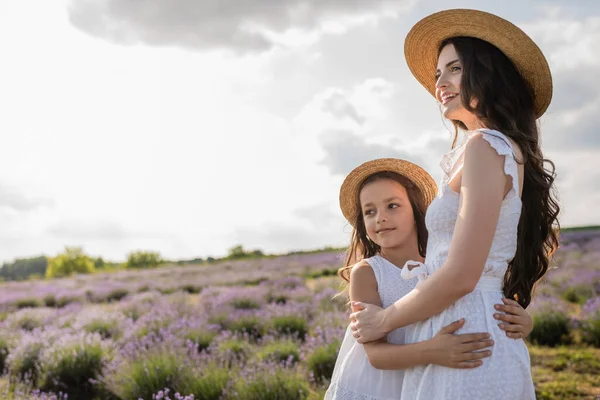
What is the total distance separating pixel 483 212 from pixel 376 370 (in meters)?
0.94

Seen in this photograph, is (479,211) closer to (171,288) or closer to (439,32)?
(439,32)

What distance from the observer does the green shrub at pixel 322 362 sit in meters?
6.31

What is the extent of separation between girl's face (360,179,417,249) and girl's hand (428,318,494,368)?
26.5 inches

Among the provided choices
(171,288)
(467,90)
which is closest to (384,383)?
(467,90)

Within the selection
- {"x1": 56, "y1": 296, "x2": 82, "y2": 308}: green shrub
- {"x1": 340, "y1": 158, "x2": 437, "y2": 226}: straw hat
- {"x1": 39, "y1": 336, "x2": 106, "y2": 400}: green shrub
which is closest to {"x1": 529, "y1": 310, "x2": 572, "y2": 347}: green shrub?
{"x1": 39, "y1": 336, "x2": 106, "y2": 400}: green shrub

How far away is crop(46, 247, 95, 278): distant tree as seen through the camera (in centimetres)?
5078

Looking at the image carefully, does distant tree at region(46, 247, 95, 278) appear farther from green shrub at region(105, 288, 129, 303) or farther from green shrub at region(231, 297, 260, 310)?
green shrub at region(231, 297, 260, 310)

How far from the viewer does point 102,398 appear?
21.2 ft

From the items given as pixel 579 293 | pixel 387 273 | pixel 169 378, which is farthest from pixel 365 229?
pixel 579 293

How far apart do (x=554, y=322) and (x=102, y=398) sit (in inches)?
227

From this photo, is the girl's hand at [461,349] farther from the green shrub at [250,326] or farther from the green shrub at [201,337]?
the green shrub at [250,326]

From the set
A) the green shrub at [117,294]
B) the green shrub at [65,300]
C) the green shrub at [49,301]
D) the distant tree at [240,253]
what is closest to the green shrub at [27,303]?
the green shrub at [49,301]

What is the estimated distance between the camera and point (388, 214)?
2.82m

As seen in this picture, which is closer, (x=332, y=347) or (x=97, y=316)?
(x=332, y=347)
